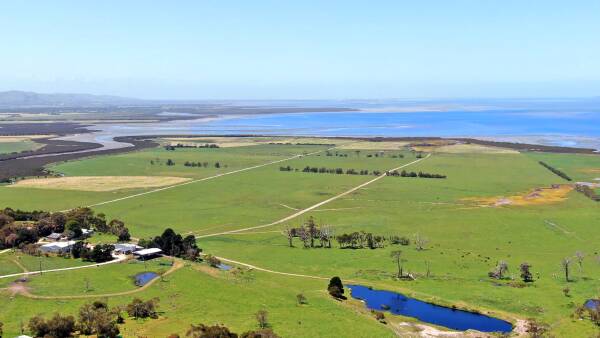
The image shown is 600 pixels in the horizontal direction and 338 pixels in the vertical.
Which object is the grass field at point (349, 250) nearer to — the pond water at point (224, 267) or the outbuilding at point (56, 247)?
the pond water at point (224, 267)

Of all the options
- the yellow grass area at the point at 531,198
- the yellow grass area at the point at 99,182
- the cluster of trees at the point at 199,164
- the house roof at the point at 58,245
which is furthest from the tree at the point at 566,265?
the cluster of trees at the point at 199,164

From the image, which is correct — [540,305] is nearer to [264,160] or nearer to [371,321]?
[371,321]

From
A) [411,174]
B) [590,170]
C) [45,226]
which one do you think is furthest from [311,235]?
[590,170]

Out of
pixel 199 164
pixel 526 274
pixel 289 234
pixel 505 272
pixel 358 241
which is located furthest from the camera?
pixel 199 164

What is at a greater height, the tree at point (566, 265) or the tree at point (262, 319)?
the tree at point (566, 265)

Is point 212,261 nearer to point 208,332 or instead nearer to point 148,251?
point 148,251

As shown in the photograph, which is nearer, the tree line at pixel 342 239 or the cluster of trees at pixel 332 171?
the tree line at pixel 342 239

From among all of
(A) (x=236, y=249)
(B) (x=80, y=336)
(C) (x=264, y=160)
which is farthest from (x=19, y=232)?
(C) (x=264, y=160)

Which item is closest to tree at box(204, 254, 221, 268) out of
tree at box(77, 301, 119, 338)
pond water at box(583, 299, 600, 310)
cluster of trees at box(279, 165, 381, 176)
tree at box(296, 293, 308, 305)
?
tree at box(296, 293, 308, 305)
